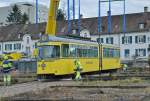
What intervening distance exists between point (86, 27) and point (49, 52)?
233 feet

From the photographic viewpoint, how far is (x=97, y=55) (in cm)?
3753

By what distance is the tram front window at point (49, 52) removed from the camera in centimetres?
3019

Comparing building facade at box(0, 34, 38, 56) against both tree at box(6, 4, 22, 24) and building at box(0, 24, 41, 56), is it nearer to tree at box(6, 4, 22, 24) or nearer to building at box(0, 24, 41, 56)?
building at box(0, 24, 41, 56)

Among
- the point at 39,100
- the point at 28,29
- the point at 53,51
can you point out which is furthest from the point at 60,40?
the point at 28,29

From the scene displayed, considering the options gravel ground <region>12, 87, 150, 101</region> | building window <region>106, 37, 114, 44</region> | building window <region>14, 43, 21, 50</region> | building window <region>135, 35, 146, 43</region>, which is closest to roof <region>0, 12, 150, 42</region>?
building window <region>14, 43, 21, 50</region>

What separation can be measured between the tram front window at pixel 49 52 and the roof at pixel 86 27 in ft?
181

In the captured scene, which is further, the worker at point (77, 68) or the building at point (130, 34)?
the building at point (130, 34)

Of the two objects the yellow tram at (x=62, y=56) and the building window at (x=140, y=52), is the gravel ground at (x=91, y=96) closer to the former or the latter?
the yellow tram at (x=62, y=56)

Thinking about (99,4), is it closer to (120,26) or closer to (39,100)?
(120,26)

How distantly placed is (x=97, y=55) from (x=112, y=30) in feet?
194

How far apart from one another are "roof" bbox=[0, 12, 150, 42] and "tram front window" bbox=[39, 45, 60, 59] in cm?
5507

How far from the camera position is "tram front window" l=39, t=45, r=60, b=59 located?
99.0ft

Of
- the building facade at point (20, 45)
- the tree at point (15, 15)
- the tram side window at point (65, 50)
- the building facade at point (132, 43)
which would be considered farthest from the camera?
the tree at point (15, 15)

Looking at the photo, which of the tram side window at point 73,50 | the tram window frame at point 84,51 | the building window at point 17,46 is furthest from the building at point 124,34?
the tram side window at point 73,50
